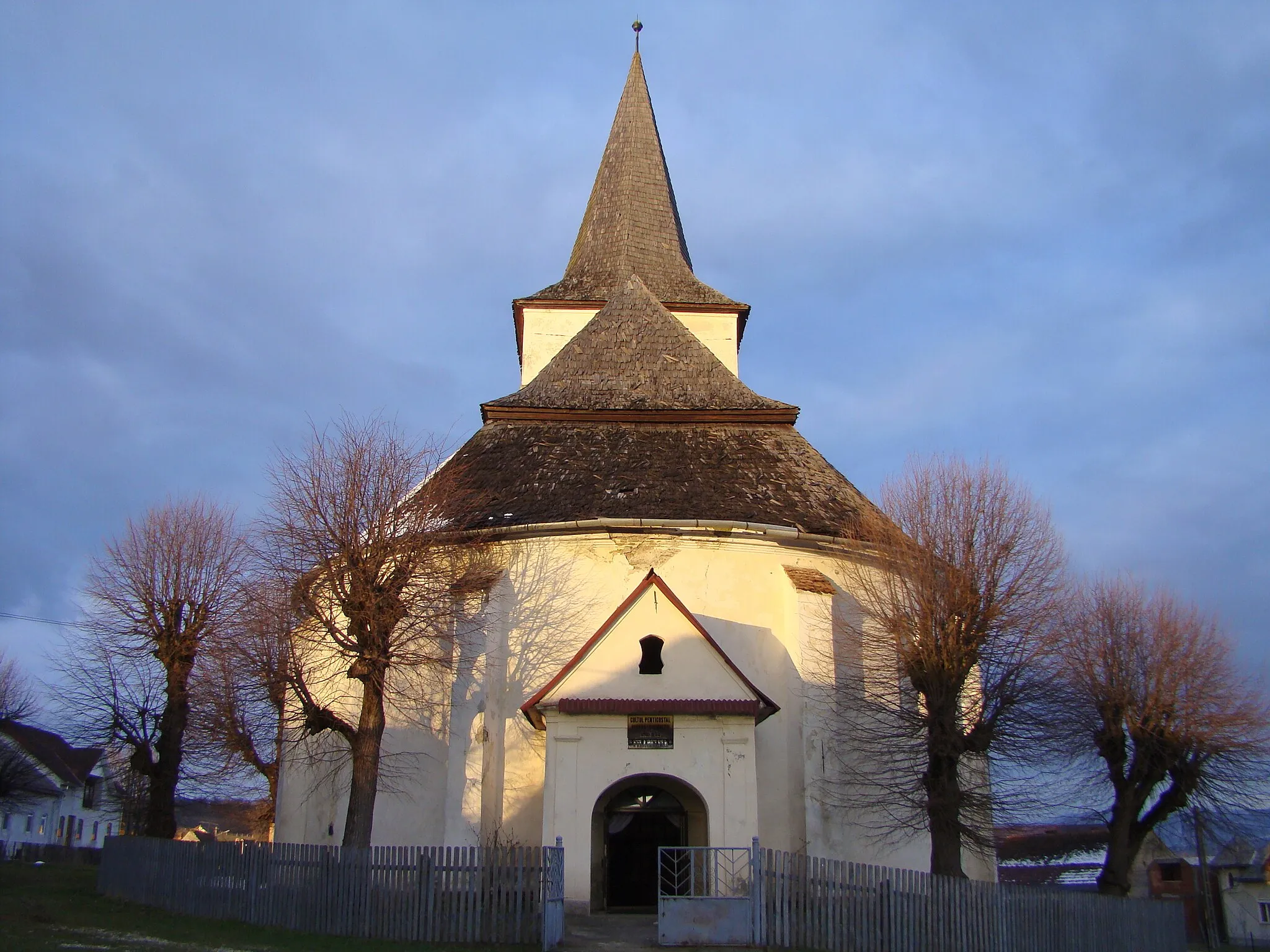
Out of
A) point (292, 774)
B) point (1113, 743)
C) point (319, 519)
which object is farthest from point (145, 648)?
point (1113, 743)

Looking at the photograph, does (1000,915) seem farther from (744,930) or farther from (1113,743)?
(1113,743)

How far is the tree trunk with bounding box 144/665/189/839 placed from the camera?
25625 mm

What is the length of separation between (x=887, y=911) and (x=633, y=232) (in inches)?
967

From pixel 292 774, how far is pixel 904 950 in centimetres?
1348

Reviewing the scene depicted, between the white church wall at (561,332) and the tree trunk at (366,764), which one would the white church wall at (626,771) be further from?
the white church wall at (561,332)

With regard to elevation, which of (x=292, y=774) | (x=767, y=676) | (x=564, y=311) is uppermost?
(x=564, y=311)

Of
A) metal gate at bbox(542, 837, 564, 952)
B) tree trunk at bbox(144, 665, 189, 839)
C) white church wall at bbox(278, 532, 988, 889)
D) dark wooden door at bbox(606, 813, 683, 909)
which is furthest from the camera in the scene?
tree trunk at bbox(144, 665, 189, 839)

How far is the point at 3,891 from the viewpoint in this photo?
Result: 2339 cm

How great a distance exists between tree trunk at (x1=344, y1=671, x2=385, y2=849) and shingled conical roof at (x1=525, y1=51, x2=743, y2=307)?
17.1m

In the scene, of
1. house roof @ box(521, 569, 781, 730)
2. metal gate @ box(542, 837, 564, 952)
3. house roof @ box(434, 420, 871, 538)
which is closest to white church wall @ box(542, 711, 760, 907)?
house roof @ box(521, 569, 781, 730)

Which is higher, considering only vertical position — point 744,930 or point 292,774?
point 292,774

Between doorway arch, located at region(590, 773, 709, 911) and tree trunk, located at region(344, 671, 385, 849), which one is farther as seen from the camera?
doorway arch, located at region(590, 773, 709, 911)

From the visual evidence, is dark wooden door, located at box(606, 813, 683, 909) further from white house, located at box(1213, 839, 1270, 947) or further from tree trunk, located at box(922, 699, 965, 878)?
white house, located at box(1213, 839, 1270, 947)

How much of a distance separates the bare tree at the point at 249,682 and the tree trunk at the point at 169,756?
0.86 meters
